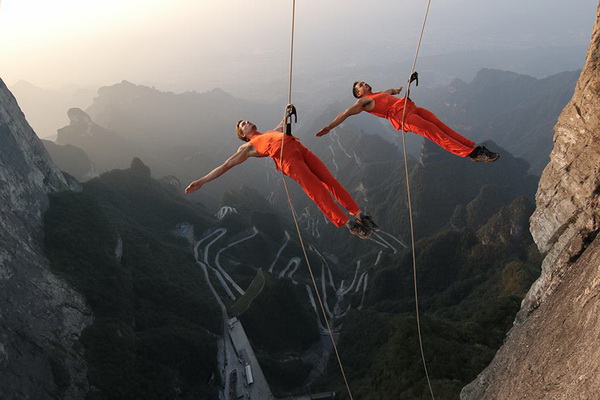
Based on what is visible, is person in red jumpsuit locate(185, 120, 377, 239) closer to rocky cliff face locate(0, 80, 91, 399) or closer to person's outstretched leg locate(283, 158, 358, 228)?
person's outstretched leg locate(283, 158, 358, 228)

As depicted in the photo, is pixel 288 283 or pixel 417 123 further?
pixel 288 283

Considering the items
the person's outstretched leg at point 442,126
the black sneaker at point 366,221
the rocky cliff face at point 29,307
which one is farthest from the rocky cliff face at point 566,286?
the rocky cliff face at point 29,307

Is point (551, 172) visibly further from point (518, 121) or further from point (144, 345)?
point (518, 121)

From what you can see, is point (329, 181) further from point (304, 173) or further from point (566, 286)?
point (566, 286)

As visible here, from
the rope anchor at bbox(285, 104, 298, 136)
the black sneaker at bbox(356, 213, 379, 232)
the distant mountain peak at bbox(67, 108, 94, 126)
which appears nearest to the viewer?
the rope anchor at bbox(285, 104, 298, 136)

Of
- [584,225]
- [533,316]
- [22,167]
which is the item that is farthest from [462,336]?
[22,167]

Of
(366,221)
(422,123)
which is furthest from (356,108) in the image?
(366,221)

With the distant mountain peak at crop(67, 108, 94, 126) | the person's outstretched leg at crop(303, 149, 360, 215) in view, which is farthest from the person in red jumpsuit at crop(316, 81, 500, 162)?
the distant mountain peak at crop(67, 108, 94, 126)
